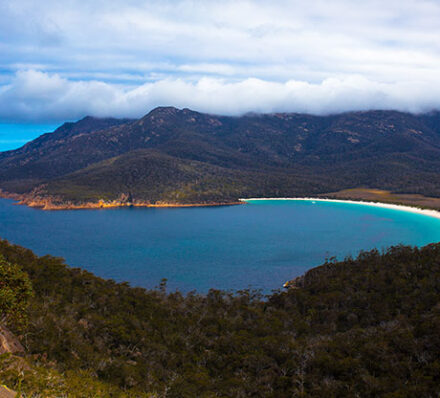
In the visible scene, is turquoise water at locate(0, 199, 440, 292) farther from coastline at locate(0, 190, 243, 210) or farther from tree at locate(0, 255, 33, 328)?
tree at locate(0, 255, 33, 328)

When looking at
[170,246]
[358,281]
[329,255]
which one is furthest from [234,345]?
[170,246]

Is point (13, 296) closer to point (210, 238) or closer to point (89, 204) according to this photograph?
point (210, 238)

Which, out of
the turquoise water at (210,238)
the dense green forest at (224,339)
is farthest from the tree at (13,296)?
the turquoise water at (210,238)

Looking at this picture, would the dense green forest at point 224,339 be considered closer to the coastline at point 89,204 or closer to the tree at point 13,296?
the tree at point 13,296

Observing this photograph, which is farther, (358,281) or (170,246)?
(170,246)

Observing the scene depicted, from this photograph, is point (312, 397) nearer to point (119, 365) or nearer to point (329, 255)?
point (119, 365)

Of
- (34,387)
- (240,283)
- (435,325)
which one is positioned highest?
(34,387)

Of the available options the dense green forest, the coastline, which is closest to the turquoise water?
the coastline
